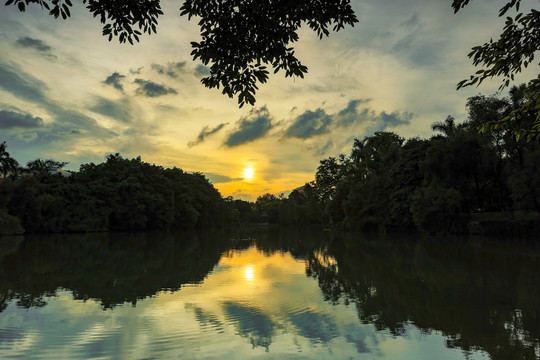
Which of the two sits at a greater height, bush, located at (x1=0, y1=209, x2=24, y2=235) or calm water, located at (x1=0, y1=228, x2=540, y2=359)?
bush, located at (x1=0, y1=209, x2=24, y2=235)

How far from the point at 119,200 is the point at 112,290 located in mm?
43155

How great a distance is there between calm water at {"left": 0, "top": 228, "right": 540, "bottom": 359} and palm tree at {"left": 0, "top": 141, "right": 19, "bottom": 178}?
41406 mm

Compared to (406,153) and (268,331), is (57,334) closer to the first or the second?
(268,331)

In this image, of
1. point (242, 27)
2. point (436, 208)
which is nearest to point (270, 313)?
point (242, 27)

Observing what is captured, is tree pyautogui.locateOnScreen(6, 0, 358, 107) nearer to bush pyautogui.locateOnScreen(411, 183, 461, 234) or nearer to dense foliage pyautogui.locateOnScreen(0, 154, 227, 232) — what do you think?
bush pyautogui.locateOnScreen(411, 183, 461, 234)

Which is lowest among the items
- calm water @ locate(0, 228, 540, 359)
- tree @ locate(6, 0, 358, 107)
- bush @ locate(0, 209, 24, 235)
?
calm water @ locate(0, 228, 540, 359)

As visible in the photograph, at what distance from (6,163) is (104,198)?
12924 millimetres

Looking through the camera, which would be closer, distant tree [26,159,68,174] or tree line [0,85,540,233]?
tree line [0,85,540,233]

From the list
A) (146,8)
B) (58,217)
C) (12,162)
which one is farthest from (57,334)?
(12,162)

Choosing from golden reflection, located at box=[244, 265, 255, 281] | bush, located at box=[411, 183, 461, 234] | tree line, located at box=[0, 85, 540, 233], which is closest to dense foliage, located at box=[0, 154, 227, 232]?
tree line, located at box=[0, 85, 540, 233]

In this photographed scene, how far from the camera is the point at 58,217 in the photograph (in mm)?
42844

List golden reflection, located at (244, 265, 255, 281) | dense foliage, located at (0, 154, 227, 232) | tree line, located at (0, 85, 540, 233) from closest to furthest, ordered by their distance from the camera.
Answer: golden reflection, located at (244, 265, 255, 281) < tree line, located at (0, 85, 540, 233) < dense foliage, located at (0, 154, 227, 232)

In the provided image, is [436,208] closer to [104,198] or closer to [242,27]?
[242,27]

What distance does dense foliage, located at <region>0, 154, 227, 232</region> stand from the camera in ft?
130
